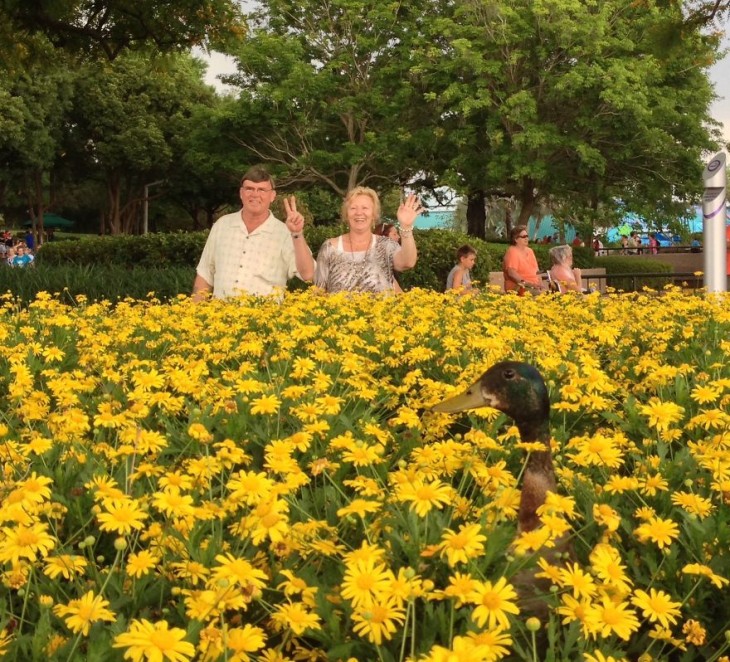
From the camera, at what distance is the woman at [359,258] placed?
233 inches

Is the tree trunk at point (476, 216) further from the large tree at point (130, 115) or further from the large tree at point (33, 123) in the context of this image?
the large tree at point (33, 123)

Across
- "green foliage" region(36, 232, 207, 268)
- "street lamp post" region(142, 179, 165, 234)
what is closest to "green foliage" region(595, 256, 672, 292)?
"green foliage" region(36, 232, 207, 268)

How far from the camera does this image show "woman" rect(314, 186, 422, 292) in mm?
5930

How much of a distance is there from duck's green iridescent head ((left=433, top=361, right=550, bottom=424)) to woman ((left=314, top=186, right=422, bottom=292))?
3871 mm

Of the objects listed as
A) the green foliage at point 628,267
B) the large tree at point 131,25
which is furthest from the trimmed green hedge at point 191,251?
the green foliage at point 628,267

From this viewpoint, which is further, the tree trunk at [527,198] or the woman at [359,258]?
the tree trunk at [527,198]

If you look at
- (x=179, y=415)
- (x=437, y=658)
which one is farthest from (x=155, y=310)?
(x=437, y=658)

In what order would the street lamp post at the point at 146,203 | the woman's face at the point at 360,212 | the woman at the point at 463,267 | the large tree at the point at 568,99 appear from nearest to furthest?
1. the woman's face at the point at 360,212
2. the woman at the point at 463,267
3. the large tree at the point at 568,99
4. the street lamp post at the point at 146,203

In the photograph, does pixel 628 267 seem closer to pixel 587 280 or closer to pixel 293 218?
pixel 587 280

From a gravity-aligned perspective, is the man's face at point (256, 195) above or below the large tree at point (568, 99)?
below

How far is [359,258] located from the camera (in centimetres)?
616

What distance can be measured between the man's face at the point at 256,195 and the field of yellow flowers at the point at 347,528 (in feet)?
7.45

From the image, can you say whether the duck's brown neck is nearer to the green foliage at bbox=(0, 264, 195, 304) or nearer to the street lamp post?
the green foliage at bbox=(0, 264, 195, 304)

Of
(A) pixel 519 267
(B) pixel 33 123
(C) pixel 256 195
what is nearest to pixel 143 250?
(A) pixel 519 267
